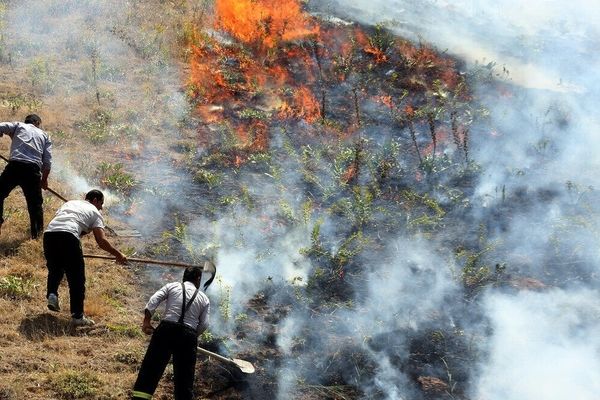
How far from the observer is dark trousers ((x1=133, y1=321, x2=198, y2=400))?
5082 millimetres

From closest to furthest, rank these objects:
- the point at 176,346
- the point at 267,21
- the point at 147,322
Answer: the point at 176,346
the point at 147,322
the point at 267,21

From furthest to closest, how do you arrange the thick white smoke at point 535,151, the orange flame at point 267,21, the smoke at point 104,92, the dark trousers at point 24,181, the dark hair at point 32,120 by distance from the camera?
1. the orange flame at point 267,21
2. the smoke at point 104,92
3. the dark hair at point 32,120
4. the dark trousers at point 24,181
5. the thick white smoke at point 535,151

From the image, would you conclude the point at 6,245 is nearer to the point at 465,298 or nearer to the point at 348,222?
the point at 348,222

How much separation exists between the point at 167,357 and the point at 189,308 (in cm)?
46

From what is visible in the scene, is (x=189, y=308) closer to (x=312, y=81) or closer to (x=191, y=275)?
(x=191, y=275)

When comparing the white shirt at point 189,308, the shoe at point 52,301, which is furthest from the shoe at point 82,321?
the white shirt at point 189,308

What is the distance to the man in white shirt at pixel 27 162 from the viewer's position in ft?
24.3

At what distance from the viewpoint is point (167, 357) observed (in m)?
5.13

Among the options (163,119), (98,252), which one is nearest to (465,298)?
(98,252)

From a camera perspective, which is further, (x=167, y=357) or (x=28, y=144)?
(x=28, y=144)

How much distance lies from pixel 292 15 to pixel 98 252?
9.80m

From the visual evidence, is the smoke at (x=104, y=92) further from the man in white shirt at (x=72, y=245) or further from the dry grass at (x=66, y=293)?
the man in white shirt at (x=72, y=245)

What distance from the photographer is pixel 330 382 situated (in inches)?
249

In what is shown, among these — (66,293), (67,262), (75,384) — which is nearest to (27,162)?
(66,293)
